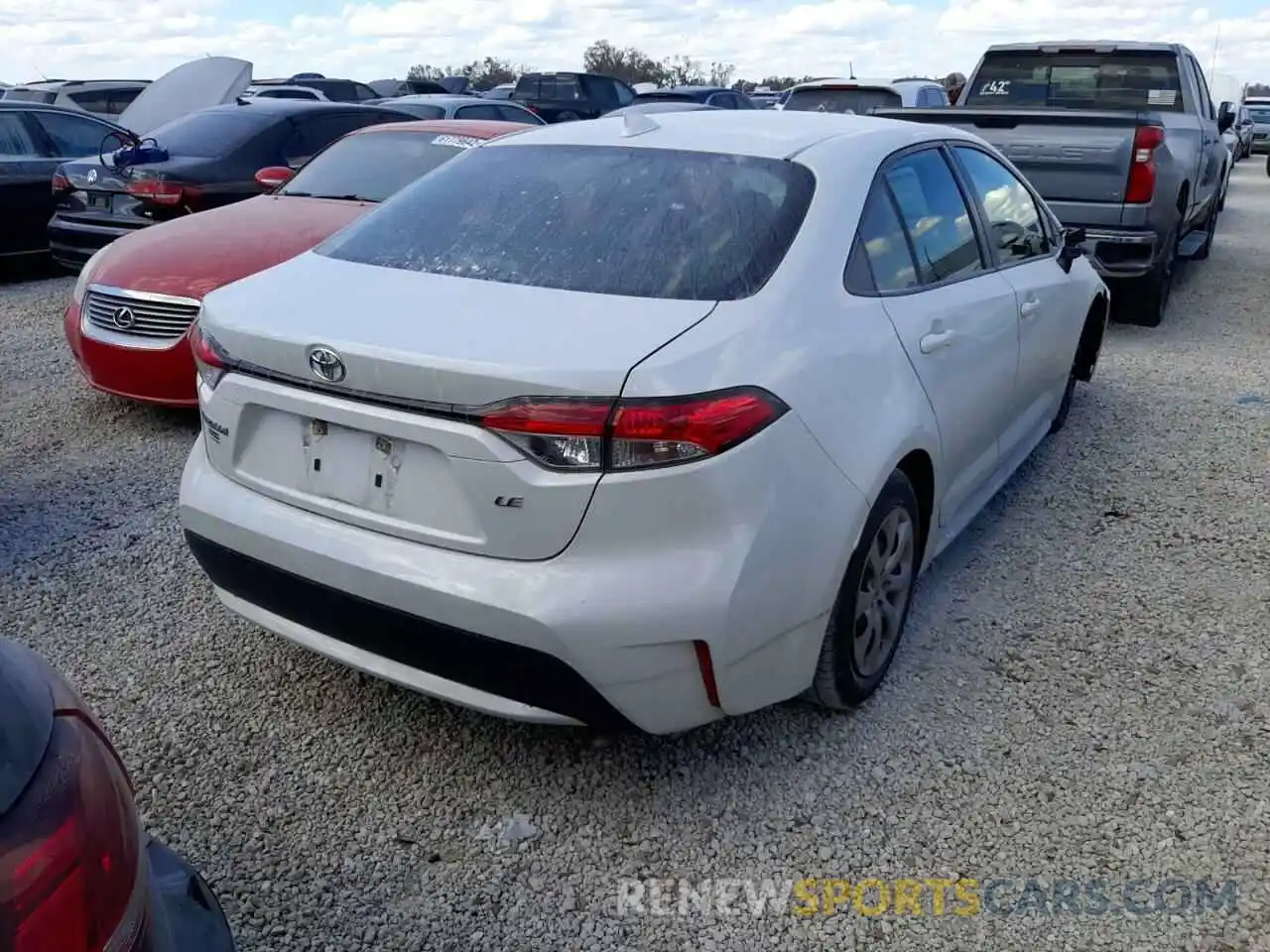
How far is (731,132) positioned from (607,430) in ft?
4.83

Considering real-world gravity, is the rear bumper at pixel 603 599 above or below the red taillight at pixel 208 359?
below

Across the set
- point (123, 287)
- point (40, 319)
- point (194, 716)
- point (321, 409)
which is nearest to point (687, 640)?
point (321, 409)

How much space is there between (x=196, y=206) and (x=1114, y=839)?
6.67 metres

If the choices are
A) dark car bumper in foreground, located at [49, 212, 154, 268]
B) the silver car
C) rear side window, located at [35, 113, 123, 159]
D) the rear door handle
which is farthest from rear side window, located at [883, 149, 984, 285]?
rear side window, located at [35, 113, 123, 159]

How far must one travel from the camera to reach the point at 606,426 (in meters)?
2.30

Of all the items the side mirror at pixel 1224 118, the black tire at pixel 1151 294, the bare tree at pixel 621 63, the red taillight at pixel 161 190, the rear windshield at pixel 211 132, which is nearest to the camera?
the red taillight at pixel 161 190

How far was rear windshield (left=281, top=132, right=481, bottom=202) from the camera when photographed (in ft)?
20.4

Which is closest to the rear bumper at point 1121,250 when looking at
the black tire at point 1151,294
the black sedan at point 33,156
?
the black tire at point 1151,294

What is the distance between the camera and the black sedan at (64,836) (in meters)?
1.24

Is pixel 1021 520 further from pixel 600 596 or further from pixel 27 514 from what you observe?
pixel 27 514

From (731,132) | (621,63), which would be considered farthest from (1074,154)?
(621,63)

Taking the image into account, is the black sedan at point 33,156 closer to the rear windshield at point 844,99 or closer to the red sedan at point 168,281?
the red sedan at point 168,281

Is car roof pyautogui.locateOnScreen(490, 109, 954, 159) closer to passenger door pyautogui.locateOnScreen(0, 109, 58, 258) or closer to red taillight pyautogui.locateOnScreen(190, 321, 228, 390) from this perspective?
red taillight pyautogui.locateOnScreen(190, 321, 228, 390)

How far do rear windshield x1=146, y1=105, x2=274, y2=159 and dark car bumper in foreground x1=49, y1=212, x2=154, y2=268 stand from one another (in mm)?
603
